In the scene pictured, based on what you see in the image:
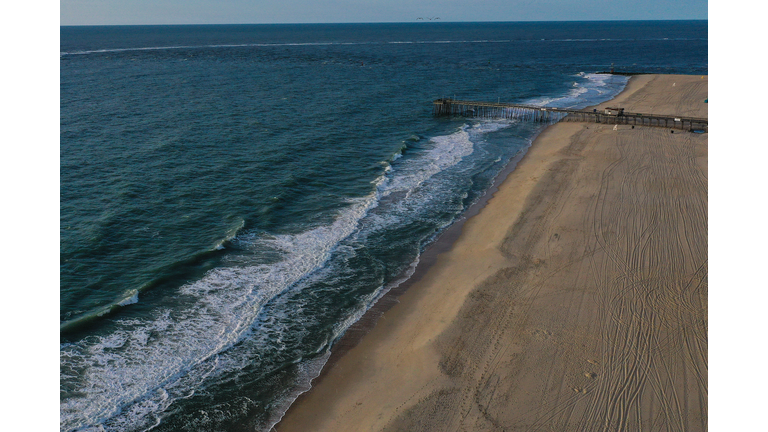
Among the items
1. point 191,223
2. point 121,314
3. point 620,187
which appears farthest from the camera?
point 620,187

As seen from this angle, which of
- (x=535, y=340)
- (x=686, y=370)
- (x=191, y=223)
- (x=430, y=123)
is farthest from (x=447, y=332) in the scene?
(x=430, y=123)

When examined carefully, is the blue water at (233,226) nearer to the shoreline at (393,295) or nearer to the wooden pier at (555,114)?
the shoreline at (393,295)

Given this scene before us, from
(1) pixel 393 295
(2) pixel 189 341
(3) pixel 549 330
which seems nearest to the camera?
(3) pixel 549 330

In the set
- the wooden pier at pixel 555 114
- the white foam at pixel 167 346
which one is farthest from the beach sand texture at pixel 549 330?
the wooden pier at pixel 555 114

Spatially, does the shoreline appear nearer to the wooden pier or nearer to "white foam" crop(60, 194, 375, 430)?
"white foam" crop(60, 194, 375, 430)

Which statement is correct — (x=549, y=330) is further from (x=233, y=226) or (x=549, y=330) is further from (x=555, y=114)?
(x=555, y=114)

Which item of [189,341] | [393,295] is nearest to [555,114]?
[393,295]

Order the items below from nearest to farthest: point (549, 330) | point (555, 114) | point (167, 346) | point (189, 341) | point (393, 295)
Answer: point (167, 346) < point (549, 330) < point (189, 341) < point (393, 295) < point (555, 114)

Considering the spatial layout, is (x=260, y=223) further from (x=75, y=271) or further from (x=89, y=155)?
(x=89, y=155)
